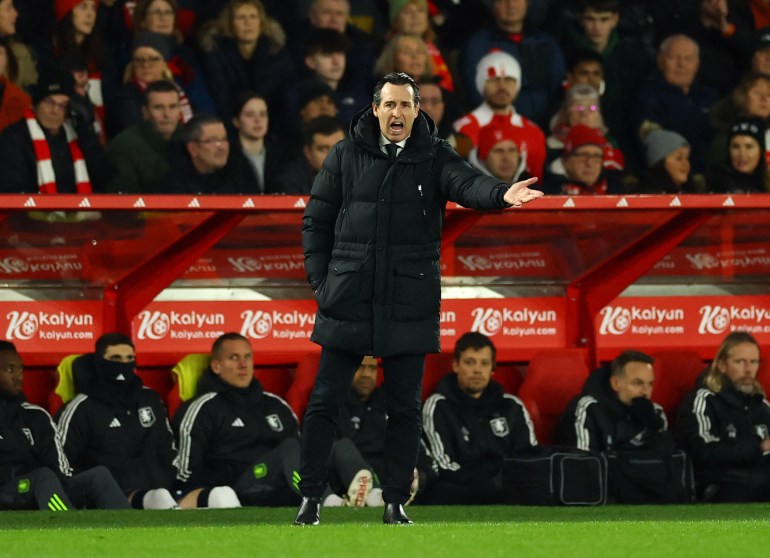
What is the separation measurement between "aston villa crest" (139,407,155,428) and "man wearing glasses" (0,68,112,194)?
4.64 feet

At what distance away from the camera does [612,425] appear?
1103 centimetres

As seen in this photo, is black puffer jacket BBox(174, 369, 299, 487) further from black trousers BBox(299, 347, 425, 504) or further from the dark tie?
the dark tie

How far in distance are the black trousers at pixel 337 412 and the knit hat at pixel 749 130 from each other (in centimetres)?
595

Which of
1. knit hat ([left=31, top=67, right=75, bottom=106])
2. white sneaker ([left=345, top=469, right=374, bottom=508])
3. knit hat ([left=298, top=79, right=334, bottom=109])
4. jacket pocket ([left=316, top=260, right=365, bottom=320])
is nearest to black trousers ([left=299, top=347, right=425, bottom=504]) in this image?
jacket pocket ([left=316, top=260, right=365, bottom=320])

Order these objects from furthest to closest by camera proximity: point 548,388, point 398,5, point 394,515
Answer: point 398,5 → point 548,388 → point 394,515

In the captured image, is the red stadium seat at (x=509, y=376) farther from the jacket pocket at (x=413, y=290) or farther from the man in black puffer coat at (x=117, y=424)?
the jacket pocket at (x=413, y=290)

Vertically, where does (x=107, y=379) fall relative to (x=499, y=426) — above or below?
above

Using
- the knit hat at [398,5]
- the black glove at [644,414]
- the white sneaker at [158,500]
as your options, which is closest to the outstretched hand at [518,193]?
the white sneaker at [158,500]

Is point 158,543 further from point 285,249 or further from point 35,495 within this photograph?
point 285,249

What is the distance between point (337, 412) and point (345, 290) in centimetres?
52

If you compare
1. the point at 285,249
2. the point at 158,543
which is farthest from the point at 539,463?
the point at 158,543

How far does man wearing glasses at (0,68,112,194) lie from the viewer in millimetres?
10898

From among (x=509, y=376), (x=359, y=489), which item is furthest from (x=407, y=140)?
(x=509, y=376)

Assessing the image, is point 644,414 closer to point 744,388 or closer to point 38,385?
point 744,388
